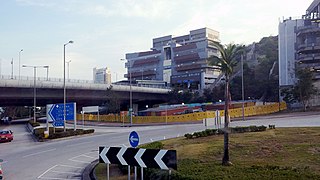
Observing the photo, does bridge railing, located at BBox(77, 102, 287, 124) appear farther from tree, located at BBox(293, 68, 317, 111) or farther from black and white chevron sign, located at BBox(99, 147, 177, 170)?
black and white chevron sign, located at BBox(99, 147, 177, 170)

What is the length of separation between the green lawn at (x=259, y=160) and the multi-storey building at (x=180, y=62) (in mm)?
98336

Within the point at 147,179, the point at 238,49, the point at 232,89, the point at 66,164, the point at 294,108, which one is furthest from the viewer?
the point at 232,89

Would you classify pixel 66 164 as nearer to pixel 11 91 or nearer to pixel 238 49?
pixel 238 49

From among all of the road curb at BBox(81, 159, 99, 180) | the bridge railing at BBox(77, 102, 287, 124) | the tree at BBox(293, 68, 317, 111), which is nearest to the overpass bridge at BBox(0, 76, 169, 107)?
the bridge railing at BBox(77, 102, 287, 124)

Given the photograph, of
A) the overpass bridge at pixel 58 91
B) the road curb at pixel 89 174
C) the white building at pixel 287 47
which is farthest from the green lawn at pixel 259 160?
the white building at pixel 287 47

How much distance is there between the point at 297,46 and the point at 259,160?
7112 cm

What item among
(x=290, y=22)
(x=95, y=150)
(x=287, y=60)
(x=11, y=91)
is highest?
(x=290, y=22)

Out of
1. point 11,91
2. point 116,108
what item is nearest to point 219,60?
point 11,91

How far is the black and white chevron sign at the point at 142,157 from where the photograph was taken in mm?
9883

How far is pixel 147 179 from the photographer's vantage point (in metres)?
12.3

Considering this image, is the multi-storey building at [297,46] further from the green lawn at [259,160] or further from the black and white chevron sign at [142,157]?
the black and white chevron sign at [142,157]

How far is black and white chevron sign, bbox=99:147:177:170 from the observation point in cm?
988

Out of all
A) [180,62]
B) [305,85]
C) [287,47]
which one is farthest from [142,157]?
[180,62]

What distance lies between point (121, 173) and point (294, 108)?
200ft
